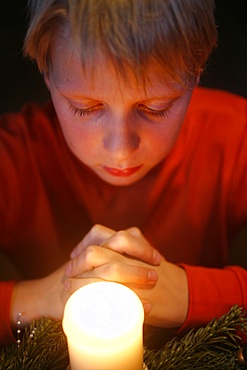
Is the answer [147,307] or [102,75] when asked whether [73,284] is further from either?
[102,75]

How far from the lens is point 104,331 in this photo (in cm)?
59

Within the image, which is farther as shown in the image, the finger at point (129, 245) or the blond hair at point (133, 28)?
the finger at point (129, 245)

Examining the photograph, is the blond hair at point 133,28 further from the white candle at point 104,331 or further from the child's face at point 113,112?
the white candle at point 104,331

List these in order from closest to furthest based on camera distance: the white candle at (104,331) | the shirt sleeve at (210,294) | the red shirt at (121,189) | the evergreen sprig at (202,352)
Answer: the white candle at (104,331)
the evergreen sprig at (202,352)
the shirt sleeve at (210,294)
the red shirt at (121,189)

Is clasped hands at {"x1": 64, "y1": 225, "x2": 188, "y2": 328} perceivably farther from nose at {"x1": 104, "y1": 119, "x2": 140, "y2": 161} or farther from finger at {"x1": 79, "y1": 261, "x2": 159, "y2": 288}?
nose at {"x1": 104, "y1": 119, "x2": 140, "y2": 161}

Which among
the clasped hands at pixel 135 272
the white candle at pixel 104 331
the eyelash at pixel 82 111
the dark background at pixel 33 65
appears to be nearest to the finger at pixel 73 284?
the clasped hands at pixel 135 272

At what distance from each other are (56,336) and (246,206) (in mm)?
468

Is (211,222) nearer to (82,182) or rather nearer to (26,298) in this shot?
(82,182)

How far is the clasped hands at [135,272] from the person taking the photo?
0.73 m

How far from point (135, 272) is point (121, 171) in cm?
19

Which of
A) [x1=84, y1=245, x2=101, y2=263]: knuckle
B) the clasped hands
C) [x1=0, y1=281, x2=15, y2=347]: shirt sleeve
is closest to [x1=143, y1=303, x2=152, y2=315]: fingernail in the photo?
the clasped hands

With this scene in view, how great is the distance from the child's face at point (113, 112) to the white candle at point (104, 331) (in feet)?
0.73

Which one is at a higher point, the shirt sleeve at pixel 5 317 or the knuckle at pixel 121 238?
the knuckle at pixel 121 238

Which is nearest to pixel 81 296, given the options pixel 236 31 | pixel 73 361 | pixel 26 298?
pixel 73 361
